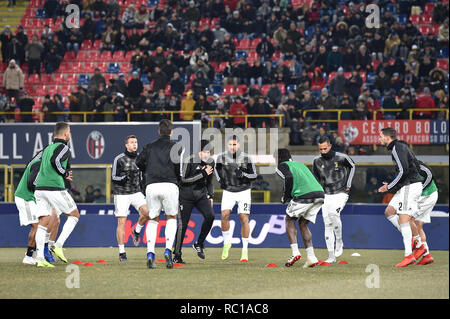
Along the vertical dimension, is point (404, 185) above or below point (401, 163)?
below

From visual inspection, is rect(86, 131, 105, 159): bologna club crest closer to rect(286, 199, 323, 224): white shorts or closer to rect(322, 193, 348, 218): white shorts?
rect(322, 193, 348, 218): white shorts

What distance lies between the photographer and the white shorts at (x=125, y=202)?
603 inches

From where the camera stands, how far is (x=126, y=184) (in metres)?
15.4

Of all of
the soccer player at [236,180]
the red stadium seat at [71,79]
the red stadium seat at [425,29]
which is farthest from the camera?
the red stadium seat at [71,79]

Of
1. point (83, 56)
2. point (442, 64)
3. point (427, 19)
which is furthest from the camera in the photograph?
point (83, 56)

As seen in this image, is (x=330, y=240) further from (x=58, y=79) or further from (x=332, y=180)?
(x=58, y=79)

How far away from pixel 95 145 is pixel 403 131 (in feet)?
29.5

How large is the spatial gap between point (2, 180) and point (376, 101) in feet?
37.1

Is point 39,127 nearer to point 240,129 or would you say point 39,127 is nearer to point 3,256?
point 240,129

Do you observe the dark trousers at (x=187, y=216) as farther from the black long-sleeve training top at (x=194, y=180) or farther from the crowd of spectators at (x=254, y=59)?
the crowd of spectators at (x=254, y=59)

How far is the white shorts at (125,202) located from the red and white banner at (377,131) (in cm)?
1120

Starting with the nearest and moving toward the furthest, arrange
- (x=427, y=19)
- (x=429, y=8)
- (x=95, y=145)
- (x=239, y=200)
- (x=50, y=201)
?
(x=50, y=201), (x=239, y=200), (x=95, y=145), (x=427, y=19), (x=429, y=8)

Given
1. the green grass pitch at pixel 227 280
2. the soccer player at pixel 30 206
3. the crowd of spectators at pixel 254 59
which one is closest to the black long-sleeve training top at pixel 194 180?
the green grass pitch at pixel 227 280

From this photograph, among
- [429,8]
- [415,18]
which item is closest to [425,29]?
[415,18]
